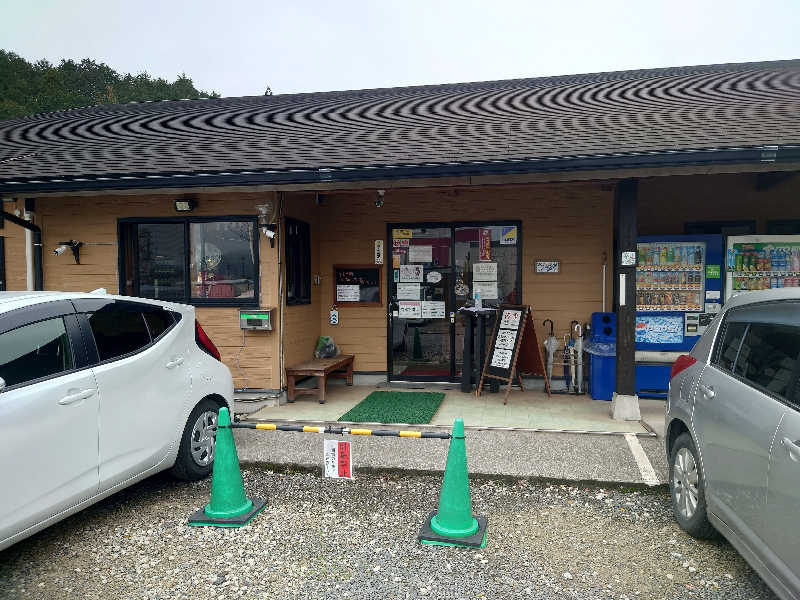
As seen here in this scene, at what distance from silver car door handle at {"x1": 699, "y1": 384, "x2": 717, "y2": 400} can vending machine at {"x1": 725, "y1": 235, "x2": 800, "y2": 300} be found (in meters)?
3.89

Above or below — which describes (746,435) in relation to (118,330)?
below

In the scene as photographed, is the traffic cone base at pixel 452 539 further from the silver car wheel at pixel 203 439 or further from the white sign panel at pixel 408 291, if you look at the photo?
the white sign panel at pixel 408 291

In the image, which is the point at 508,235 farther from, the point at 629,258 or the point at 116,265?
the point at 116,265

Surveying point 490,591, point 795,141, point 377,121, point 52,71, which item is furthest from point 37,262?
point 52,71

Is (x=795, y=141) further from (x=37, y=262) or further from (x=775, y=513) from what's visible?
(x=37, y=262)

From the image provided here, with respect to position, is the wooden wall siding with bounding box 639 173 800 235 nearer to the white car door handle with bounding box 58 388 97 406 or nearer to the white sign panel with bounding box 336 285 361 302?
the white sign panel with bounding box 336 285 361 302

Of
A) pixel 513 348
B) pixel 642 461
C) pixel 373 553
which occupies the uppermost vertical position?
pixel 513 348

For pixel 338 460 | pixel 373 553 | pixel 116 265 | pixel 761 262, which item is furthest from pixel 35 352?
pixel 761 262

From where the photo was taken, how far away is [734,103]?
22.5 feet

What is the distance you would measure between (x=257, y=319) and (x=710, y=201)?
6.18 m

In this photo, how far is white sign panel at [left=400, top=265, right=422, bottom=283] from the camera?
310 inches

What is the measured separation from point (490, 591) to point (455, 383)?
4848 mm

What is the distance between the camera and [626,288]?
5.90m

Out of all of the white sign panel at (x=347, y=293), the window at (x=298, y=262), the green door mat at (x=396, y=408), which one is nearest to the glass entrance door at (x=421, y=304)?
the white sign panel at (x=347, y=293)
